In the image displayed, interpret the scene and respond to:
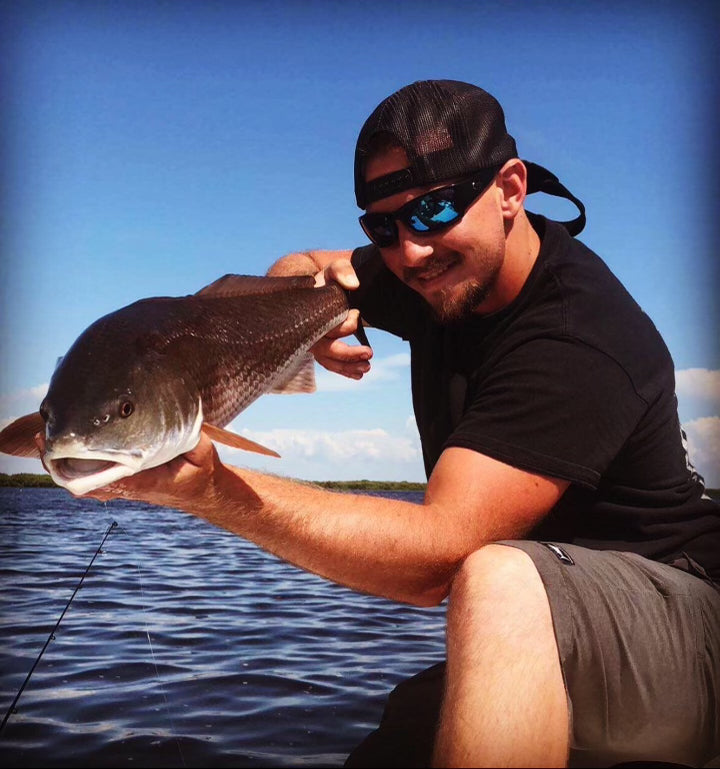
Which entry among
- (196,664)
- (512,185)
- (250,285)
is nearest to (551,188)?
(512,185)

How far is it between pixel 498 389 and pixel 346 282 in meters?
1.65

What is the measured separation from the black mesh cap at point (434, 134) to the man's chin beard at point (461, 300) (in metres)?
0.50

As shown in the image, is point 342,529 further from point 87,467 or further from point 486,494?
point 87,467

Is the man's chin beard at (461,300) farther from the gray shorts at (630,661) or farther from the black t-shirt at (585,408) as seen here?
the gray shorts at (630,661)

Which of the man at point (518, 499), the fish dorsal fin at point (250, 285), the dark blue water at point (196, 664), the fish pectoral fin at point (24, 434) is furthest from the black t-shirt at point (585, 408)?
the dark blue water at point (196, 664)

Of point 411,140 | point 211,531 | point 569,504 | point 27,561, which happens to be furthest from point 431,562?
point 211,531

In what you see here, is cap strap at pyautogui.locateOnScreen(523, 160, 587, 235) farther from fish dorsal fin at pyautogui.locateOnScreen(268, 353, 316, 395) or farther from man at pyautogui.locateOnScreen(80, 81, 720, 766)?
fish dorsal fin at pyautogui.locateOnScreen(268, 353, 316, 395)

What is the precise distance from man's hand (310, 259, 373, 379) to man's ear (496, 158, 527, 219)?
1.15 metres

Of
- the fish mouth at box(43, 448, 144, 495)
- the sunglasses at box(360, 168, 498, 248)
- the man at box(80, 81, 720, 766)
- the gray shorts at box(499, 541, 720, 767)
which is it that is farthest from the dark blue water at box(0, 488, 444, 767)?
the sunglasses at box(360, 168, 498, 248)

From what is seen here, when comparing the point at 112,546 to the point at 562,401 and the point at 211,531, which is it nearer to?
the point at 211,531

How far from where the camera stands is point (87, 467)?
259 centimetres

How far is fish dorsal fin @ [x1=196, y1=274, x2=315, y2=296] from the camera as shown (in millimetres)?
4070

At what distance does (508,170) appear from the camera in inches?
154

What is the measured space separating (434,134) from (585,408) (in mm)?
1417
